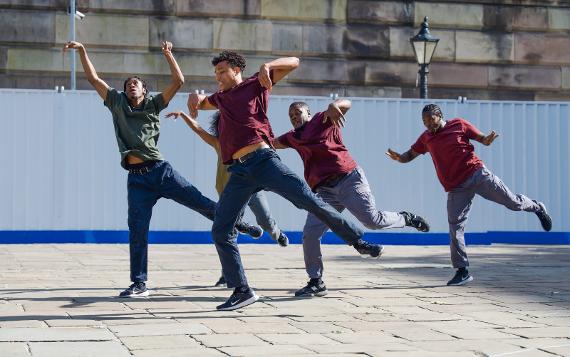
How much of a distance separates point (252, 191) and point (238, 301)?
764mm

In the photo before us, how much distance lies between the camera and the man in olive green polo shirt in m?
9.41

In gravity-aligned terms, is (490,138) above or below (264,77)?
below

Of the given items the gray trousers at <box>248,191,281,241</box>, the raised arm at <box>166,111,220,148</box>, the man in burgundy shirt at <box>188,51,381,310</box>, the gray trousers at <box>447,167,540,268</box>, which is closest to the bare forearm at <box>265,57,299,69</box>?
the man in burgundy shirt at <box>188,51,381,310</box>

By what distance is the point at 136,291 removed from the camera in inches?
368

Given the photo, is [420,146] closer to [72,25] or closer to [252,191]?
[252,191]

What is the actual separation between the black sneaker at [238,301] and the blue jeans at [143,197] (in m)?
1.10

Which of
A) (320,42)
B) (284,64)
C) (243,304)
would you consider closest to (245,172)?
(284,64)

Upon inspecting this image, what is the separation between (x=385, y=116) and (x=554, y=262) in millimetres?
4486

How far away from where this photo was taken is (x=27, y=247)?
15.9 m

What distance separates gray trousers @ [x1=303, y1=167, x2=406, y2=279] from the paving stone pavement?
0.38 metres

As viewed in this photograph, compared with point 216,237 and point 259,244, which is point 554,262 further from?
point 216,237

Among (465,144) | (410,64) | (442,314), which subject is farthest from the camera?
(410,64)

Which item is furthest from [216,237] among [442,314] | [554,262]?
[554,262]

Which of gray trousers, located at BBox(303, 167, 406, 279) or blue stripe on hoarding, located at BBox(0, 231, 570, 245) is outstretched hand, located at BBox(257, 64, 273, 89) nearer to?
gray trousers, located at BBox(303, 167, 406, 279)
